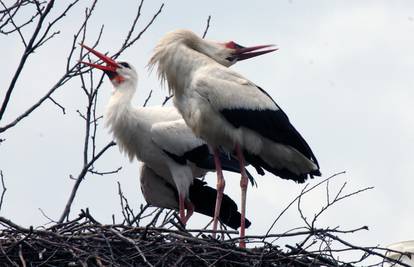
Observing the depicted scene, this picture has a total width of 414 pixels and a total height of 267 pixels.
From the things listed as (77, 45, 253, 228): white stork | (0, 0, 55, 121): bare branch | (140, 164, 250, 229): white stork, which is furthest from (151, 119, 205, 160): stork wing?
(0, 0, 55, 121): bare branch

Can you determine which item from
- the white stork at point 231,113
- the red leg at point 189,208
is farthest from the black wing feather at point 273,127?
the red leg at point 189,208

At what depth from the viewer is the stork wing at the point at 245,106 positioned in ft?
30.5

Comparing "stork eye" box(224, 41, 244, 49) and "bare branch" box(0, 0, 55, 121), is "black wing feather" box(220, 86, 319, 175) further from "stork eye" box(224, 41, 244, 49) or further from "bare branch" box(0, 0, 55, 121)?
"bare branch" box(0, 0, 55, 121)

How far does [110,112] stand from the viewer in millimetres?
10930

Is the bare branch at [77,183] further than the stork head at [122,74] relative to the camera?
No

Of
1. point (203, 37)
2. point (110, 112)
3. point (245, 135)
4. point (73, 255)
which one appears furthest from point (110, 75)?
point (73, 255)

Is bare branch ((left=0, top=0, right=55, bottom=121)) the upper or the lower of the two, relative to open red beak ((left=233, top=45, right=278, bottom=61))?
lower

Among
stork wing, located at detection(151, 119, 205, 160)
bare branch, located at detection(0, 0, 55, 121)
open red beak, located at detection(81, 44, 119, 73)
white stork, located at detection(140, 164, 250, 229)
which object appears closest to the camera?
bare branch, located at detection(0, 0, 55, 121)

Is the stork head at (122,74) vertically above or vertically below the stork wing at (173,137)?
above

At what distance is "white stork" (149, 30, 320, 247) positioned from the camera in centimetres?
931

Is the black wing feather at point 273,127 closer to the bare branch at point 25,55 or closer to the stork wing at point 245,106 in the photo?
the stork wing at point 245,106

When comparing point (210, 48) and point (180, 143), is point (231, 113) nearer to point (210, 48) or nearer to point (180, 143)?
point (210, 48)

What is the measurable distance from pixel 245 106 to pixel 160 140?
5.26 ft

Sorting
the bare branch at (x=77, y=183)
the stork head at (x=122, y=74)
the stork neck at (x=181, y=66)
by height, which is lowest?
the bare branch at (x=77, y=183)
